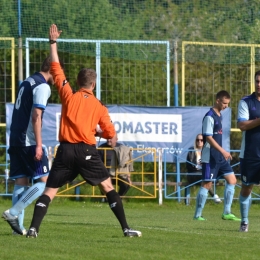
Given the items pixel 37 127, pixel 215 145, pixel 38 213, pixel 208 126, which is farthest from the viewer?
pixel 208 126

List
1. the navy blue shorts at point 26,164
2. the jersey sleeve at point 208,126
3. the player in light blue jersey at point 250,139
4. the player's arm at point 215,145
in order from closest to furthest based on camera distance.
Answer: the navy blue shorts at point 26,164
the player in light blue jersey at point 250,139
the player's arm at point 215,145
the jersey sleeve at point 208,126

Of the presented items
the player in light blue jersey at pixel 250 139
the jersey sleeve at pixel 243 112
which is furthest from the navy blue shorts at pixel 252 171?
the jersey sleeve at pixel 243 112

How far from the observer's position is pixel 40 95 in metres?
10.3

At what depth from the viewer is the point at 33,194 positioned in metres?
10.5

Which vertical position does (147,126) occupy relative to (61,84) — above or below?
below

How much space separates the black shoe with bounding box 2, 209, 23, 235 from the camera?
10.3 meters

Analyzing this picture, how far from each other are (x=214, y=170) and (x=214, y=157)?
0.21m

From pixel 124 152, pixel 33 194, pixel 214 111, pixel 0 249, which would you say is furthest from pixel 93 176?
pixel 124 152

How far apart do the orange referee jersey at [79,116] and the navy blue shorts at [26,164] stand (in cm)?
66

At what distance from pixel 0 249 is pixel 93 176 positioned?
160cm

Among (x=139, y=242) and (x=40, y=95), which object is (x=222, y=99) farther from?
(x=139, y=242)

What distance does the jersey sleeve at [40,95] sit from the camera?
1029cm

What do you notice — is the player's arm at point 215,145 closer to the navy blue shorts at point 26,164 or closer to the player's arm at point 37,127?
the navy blue shorts at point 26,164

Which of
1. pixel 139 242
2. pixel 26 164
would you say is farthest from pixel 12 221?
pixel 139 242
